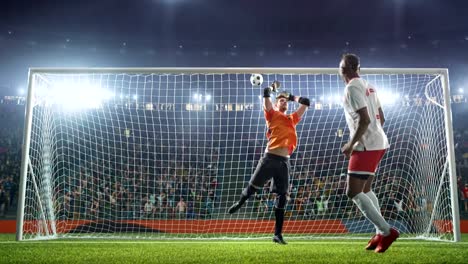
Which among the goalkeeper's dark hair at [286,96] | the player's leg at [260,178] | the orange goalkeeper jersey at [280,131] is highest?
the goalkeeper's dark hair at [286,96]

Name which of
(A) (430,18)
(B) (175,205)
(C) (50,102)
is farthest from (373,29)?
(C) (50,102)

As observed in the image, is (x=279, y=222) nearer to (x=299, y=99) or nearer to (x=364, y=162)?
(x=299, y=99)

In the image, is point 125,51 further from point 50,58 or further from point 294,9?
point 294,9

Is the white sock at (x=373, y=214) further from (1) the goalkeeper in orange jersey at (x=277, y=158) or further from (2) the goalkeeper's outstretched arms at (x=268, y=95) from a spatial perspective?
(2) the goalkeeper's outstretched arms at (x=268, y=95)

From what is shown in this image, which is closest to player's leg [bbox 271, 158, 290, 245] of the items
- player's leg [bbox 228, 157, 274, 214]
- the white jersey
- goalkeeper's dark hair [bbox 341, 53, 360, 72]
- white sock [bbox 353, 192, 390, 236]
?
player's leg [bbox 228, 157, 274, 214]

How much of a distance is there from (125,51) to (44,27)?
18.2ft

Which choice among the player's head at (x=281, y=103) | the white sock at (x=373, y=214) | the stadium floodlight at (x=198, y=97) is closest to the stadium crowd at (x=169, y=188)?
the stadium floodlight at (x=198, y=97)

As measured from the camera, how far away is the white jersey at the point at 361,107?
3.96 metres

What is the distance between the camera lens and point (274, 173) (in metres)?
5.63

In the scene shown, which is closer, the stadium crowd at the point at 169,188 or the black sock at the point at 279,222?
the black sock at the point at 279,222

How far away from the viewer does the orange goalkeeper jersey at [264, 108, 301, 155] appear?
5723mm

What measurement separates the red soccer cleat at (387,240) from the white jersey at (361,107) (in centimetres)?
86

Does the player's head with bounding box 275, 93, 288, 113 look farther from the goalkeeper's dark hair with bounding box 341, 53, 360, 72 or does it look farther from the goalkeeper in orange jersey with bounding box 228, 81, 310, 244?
the goalkeeper's dark hair with bounding box 341, 53, 360, 72

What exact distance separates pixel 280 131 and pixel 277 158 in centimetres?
41
